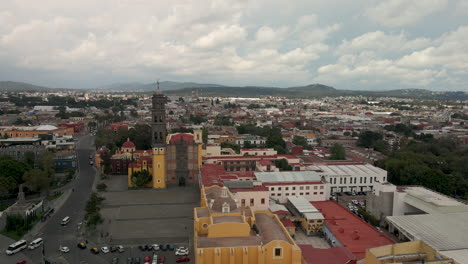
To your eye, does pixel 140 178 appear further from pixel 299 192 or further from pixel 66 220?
pixel 299 192

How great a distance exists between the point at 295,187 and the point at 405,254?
14.7 metres

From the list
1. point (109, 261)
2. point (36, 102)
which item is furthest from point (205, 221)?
point (36, 102)

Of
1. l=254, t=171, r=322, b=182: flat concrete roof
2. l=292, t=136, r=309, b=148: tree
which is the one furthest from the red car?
l=292, t=136, r=309, b=148: tree

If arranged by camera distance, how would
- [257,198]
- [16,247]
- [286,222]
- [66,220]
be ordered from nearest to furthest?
[16,247] → [286,222] → [66,220] → [257,198]

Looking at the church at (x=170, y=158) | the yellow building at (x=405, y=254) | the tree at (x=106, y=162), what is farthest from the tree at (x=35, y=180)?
the yellow building at (x=405, y=254)

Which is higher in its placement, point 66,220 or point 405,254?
point 405,254

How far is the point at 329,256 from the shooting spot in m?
18.6

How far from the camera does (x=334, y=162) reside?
40.7 meters

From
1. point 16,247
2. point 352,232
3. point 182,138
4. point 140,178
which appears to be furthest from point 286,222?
point 16,247

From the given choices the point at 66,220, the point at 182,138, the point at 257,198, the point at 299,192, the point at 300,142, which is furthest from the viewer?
the point at 300,142

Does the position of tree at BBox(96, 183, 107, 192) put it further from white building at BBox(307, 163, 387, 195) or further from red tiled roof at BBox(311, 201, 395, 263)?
white building at BBox(307, 163, 387, 195)

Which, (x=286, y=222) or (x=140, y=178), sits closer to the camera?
(x=286, y=222)

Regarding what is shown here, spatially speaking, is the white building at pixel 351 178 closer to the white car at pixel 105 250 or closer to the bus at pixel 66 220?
the white car at pixel 105 250

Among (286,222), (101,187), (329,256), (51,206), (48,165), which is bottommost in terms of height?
Answer: (51,206)
